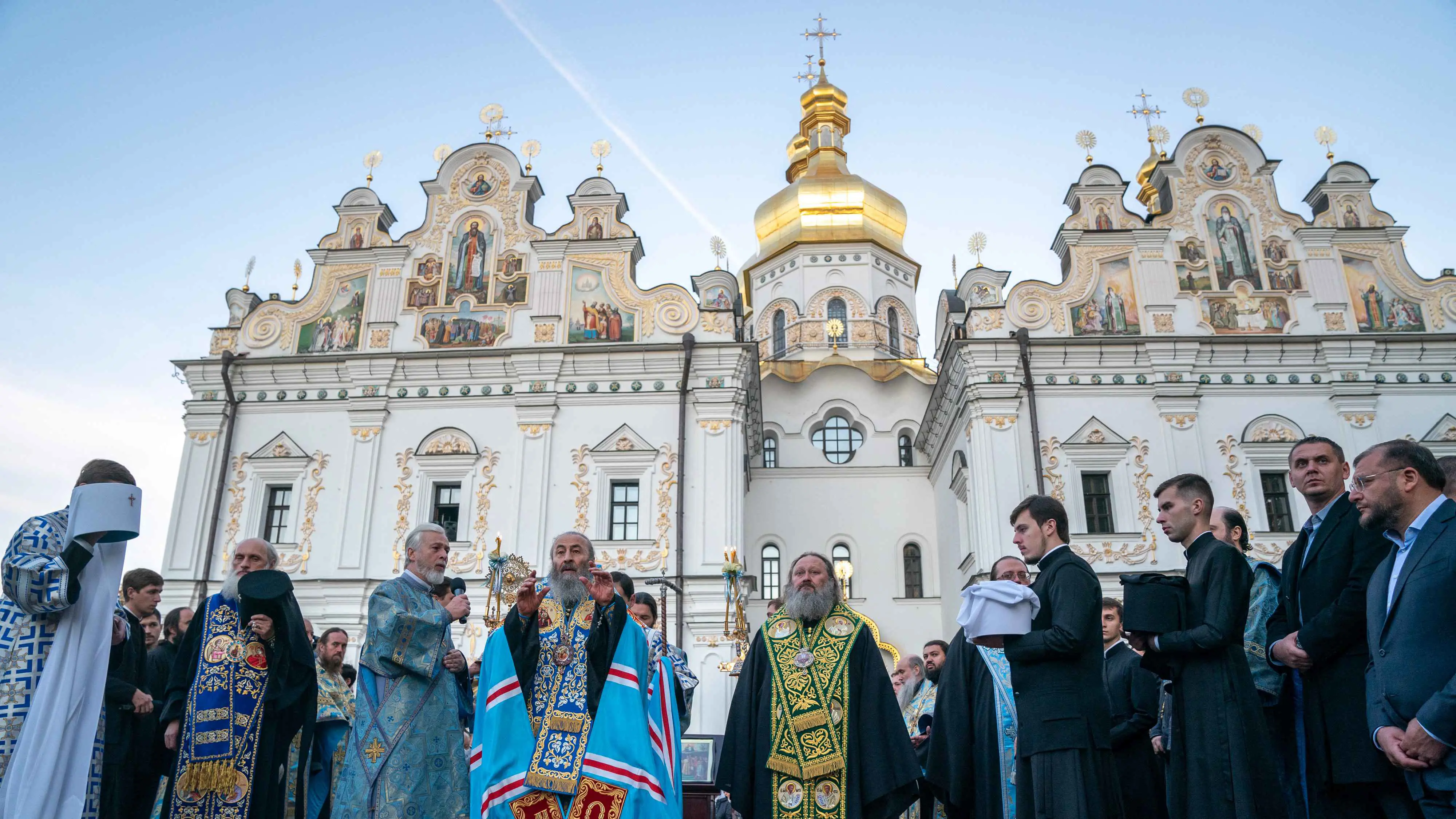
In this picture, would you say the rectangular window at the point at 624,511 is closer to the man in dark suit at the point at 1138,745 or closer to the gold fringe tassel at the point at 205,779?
the man in dark suit at the point at 1138,745

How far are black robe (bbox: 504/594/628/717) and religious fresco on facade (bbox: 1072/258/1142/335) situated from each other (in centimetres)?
1618

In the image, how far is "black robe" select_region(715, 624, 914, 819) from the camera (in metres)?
5.79

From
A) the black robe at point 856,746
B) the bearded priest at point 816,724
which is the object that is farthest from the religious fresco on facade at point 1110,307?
the black robe at point 856,746

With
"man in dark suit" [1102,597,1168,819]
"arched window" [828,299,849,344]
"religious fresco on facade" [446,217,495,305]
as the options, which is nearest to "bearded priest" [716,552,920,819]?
"man in dark suit" [1102,597,1168,819]

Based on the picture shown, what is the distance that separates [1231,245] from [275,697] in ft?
65.0

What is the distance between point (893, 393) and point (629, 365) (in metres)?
9.09

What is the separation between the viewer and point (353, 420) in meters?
19.2

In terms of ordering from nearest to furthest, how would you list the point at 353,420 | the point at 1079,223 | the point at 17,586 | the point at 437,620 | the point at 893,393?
the point at 17,586 < the point at 437,620 < the point at 353,420 < the point at 1079,223 < the point at 893,393

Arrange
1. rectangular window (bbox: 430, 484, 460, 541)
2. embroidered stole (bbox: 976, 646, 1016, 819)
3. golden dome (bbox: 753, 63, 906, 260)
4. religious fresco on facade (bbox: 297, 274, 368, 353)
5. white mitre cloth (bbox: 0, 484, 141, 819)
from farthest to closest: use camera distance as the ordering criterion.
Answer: golden dome (bbox: 753, 63, 906, 260)
religious fresco on facade (bbox: 297, 274, 368, 353)
rectangular window (bbox: 430, 484, 460, 541)
embroidered stole (bbox: 976, 646, 1016, 819)
white mitre cloth (bbox: 0, 484, 141, 819)

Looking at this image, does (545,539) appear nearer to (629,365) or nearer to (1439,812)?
(629,365)

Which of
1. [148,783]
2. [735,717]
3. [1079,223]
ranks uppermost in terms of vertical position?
[1079,223]

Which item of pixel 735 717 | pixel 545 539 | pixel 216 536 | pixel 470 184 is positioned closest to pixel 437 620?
pixel 735 717

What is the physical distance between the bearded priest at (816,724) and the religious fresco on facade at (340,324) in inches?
613

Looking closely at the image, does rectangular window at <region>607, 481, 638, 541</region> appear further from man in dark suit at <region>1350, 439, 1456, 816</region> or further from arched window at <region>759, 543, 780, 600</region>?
man in dark suit at <region>1350, 439, 1456, 816</region>
